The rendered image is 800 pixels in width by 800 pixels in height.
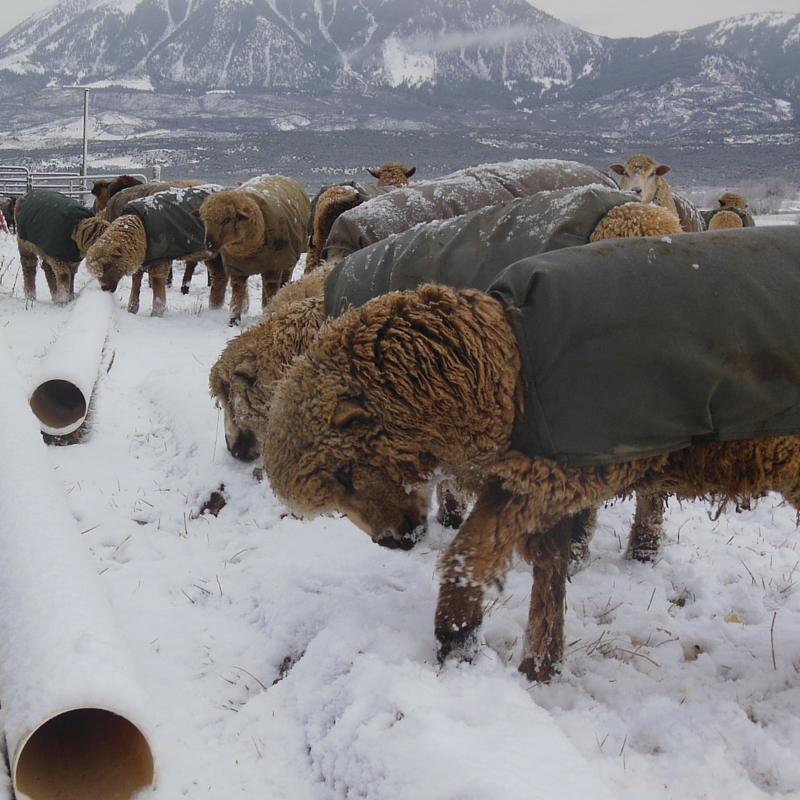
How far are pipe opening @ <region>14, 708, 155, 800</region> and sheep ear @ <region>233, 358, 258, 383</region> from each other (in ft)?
7.95

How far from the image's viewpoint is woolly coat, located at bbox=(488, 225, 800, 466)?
2285 millimetres

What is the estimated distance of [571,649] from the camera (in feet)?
9.84

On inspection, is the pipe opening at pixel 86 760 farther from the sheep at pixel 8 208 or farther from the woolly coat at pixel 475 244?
the sheep at pixel 8 208

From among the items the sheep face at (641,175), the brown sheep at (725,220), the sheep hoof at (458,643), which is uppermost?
the sheep face at (641,175)

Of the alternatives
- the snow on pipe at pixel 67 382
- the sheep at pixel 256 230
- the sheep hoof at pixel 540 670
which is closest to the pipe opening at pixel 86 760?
the sheep hoof at pixel 540 670

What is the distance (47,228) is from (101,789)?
1116 centimetres

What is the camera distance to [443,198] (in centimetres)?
570

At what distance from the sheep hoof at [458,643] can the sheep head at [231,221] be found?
25.8ft

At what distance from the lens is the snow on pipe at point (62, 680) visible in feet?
6.37

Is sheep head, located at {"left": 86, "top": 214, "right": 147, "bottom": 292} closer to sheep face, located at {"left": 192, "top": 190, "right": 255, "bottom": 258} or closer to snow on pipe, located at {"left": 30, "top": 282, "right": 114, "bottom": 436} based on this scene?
sheep face, located at {"left": 192, "top": 190, "right": 255, "bottom": 258}

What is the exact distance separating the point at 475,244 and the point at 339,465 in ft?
6.49

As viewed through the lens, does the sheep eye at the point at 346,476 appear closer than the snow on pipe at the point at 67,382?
Yes

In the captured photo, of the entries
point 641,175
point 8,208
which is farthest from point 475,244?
point 8,208

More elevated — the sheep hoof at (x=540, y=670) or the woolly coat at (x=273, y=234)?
the woolly coat at (x=273, y=234)
